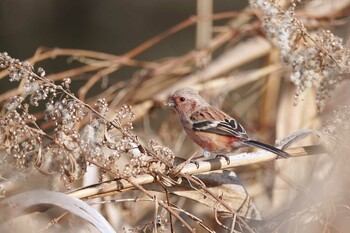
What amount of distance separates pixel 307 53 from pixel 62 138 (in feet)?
2.66

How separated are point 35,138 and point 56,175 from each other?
0.49ft

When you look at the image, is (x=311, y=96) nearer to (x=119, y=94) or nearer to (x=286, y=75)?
(x=286, y=75)

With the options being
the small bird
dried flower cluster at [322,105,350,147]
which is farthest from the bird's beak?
dried flower cluster at [322,105,350,147]

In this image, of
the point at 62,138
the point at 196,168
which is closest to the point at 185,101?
the point at 196,168

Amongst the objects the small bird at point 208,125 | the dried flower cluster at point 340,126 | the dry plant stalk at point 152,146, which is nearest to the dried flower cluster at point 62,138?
the dry plant stalk at point 152,146

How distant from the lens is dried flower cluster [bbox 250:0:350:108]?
7.16ft

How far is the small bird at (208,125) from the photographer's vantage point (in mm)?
2615

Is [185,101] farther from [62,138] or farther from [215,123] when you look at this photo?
[62,138]

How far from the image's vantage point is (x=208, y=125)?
2.69 m

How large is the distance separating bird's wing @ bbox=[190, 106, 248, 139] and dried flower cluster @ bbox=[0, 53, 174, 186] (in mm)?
790

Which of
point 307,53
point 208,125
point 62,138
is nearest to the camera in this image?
point 62,138

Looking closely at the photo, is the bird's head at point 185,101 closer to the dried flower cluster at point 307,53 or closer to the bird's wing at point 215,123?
the bird's wing at point 215,123

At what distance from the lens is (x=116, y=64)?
11.1 ft

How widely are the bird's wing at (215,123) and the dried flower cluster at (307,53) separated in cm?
41
